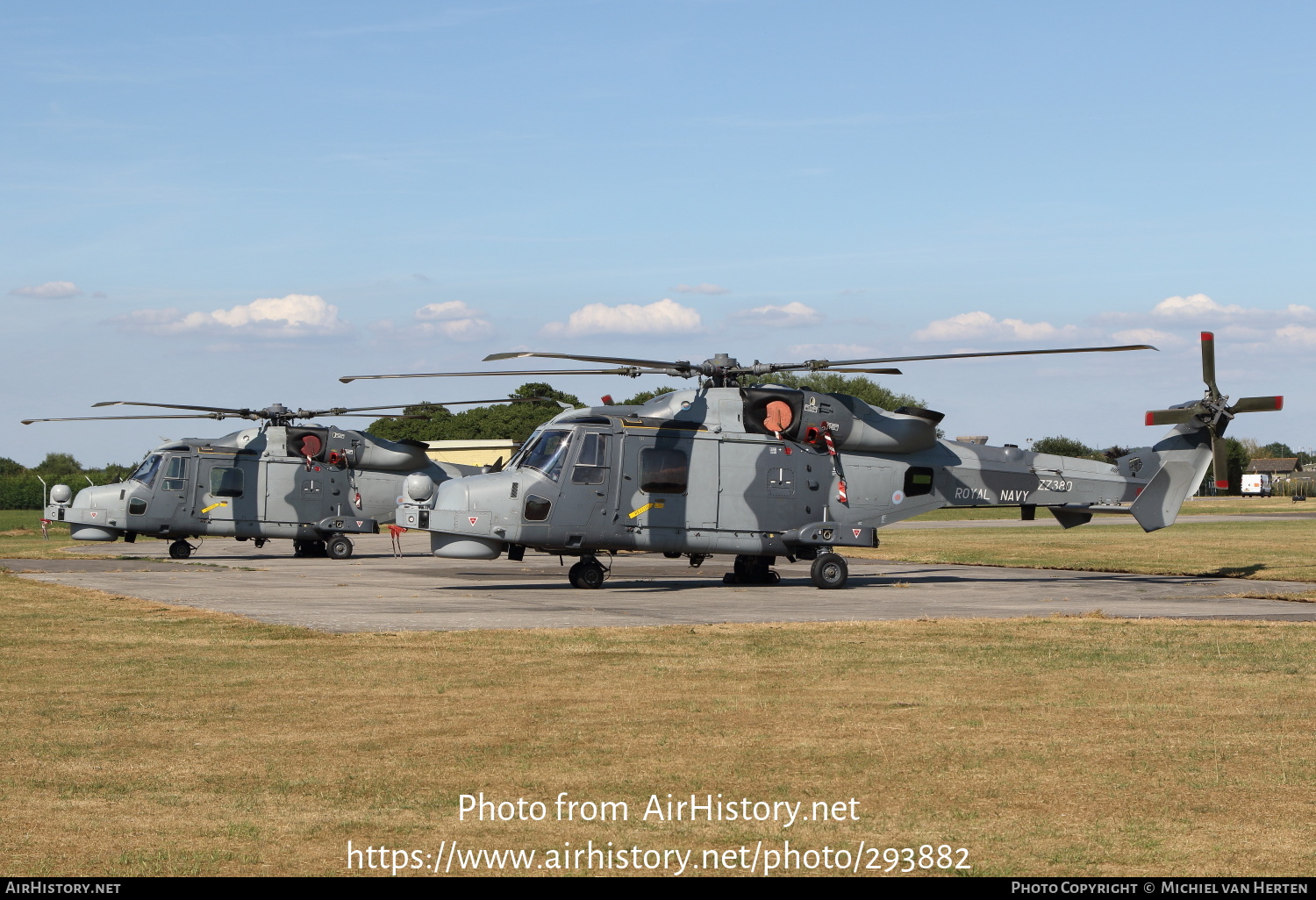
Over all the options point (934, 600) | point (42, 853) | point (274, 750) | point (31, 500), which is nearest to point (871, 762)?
point (274, 750)

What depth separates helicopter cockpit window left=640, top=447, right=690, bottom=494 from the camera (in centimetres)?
2552

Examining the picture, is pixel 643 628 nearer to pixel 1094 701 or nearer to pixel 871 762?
pixel 1094 701

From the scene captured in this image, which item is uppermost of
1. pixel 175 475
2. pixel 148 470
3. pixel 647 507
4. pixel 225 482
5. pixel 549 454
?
pixel 549 454

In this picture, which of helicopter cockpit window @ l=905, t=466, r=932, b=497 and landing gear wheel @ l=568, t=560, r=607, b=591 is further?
helicopter cockpit window @ l=905, t=466, r=932, b=497

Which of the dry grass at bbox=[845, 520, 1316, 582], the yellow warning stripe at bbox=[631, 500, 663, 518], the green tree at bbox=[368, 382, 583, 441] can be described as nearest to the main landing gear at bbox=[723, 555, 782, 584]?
the yellow warning stripe at bbox=[631, 500, 663, 518]

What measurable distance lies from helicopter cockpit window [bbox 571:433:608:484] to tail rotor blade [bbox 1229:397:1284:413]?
13630mm

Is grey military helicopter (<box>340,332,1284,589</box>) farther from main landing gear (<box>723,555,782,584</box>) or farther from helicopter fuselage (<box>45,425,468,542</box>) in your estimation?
helicopter fuselage (<box>45,425,468,542</box>)

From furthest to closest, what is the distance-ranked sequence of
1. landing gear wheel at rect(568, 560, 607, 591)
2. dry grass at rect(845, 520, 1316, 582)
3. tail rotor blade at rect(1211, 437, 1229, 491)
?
1. dry grass at rect(845, 520, 1316, 582)
2. tail rotor blade at rect(1211, 437, 1229, 491)
3. landing gear wheel at rect(568, 560, 607, 591)

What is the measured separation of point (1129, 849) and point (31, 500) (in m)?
107

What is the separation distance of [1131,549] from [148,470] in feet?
95.7

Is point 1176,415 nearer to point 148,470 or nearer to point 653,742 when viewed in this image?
point 653,742

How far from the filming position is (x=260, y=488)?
37250 mm

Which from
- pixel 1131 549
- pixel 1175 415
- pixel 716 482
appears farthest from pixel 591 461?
pixel 1131 549

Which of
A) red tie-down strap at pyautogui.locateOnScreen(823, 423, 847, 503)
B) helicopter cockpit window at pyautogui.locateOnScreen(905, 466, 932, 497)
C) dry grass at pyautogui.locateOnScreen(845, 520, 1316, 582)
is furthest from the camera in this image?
dry grass at pyautogui.locateOnScreen(845, 520, 1316, 582)
